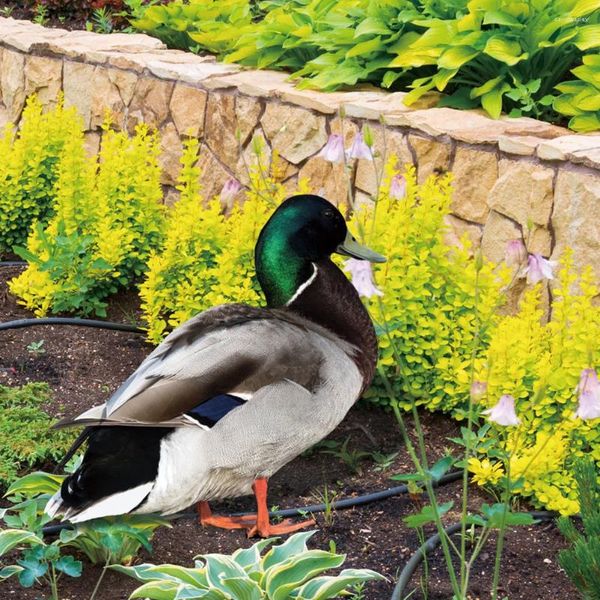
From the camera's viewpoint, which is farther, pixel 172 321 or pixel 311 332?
pixel 172 321

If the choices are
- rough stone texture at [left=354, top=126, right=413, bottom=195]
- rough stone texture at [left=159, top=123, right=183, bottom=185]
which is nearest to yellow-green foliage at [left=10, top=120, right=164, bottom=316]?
rough stone texture at [left=159, top=123, right=183, bottom=185]

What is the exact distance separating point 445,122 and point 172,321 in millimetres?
1447

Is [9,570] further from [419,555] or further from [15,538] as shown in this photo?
[419,555]

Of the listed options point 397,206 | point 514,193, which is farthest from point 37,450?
point 514,193

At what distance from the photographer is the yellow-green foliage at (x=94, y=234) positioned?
567cm

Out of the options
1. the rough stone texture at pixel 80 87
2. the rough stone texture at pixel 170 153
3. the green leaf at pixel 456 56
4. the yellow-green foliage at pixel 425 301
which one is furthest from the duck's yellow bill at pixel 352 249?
the rough stone texture at pixel 80 87

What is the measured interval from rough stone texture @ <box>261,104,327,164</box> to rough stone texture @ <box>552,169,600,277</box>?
1.42 metres

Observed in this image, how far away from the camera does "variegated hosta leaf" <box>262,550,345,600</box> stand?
3.15 meters

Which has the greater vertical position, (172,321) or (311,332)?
(311,332)

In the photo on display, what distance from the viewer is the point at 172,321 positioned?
5258 mm

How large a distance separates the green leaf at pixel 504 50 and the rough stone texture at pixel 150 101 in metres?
2.07

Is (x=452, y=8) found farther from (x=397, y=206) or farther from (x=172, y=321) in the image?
(x=172, y=321)

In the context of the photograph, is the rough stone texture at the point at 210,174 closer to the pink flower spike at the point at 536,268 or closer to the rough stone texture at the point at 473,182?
the rough stone texture at the point at 473,182

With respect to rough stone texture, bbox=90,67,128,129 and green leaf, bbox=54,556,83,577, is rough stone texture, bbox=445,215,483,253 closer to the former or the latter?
green leaf, bbox=54,556,83,577
